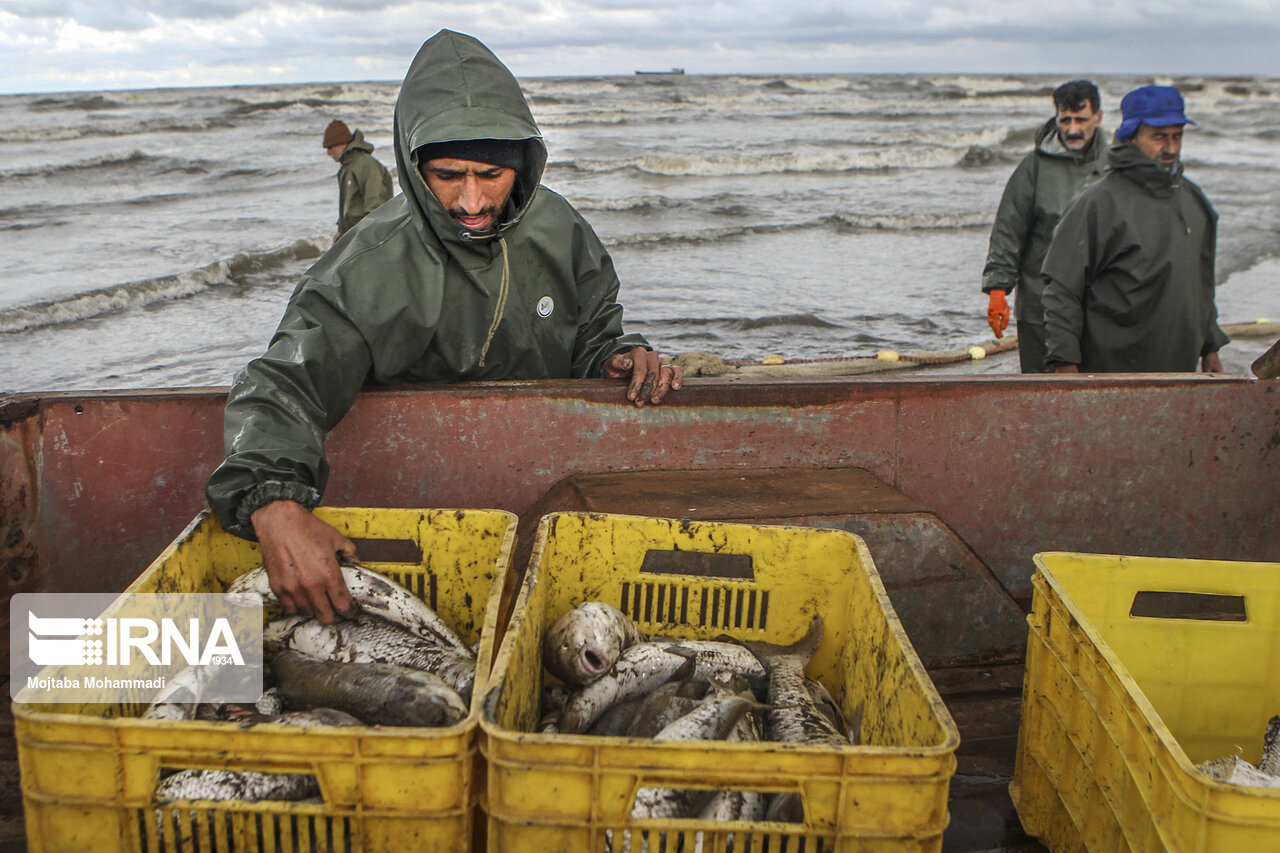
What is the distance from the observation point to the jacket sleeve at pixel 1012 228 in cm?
698

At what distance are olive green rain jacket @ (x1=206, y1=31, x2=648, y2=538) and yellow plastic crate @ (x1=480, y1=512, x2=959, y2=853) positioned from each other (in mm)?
833

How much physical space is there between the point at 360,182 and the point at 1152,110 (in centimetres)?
979

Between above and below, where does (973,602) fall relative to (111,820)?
below

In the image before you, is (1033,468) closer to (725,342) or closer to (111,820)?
(111,820)

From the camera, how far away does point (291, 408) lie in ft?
9.74

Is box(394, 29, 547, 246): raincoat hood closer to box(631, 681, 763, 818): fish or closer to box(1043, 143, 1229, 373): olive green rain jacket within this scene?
box(631, 681, 763, 818): fish

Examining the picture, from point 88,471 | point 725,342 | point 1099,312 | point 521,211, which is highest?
point 521,211

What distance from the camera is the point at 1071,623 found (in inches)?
94.1

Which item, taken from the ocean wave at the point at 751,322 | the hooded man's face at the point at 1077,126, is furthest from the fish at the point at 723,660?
the ocean wave at the point at 751,322

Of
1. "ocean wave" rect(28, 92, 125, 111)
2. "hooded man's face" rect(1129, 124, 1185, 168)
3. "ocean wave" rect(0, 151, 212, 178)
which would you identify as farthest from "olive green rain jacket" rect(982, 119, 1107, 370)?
"ocean wave" rect(28, 92, 125, 111)

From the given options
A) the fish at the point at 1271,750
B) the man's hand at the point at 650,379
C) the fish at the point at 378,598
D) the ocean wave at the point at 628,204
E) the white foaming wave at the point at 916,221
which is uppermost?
the ocean wave at the point at 628,204

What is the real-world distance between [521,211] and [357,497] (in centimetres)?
120

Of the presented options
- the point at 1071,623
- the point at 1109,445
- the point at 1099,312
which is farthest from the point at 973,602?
the point at 1099,312

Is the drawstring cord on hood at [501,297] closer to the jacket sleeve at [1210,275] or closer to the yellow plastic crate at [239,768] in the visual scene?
the yellow plastic crate at [239,768]
